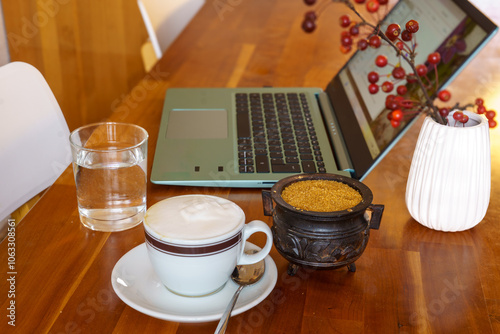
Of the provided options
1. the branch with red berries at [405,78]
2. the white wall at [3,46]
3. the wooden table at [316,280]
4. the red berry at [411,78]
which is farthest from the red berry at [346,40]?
the white wall at [3,46]

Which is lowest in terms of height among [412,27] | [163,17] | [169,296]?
[163,17]

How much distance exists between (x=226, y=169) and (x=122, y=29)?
1924mm

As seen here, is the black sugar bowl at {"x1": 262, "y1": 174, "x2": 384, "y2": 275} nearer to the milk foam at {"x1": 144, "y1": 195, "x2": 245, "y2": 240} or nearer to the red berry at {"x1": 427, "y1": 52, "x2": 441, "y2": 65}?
the milk foam at {"x1": 144, "y1": 195, "x2": 245, "y2": 240}

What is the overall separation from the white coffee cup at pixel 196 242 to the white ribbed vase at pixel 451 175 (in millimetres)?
251

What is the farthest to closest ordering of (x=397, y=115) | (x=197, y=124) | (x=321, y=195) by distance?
(x=197, y=124), (x=397, y=115), (x=321, y=195)

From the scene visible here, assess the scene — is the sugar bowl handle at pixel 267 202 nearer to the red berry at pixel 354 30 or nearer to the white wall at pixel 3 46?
the red berry at pixel 354 30

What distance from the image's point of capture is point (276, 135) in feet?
3.22

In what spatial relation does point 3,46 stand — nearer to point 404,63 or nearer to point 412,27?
point 404,63

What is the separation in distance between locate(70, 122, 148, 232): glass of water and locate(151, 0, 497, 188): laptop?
0.27 feet

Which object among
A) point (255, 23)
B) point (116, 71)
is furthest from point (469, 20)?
point (116, 71)

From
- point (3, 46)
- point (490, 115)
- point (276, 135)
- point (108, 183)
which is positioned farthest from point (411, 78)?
point (3, 46)

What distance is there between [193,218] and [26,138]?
20.3 inches

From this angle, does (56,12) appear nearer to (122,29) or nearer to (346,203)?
(122,29)

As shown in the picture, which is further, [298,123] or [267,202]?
[298,123]
